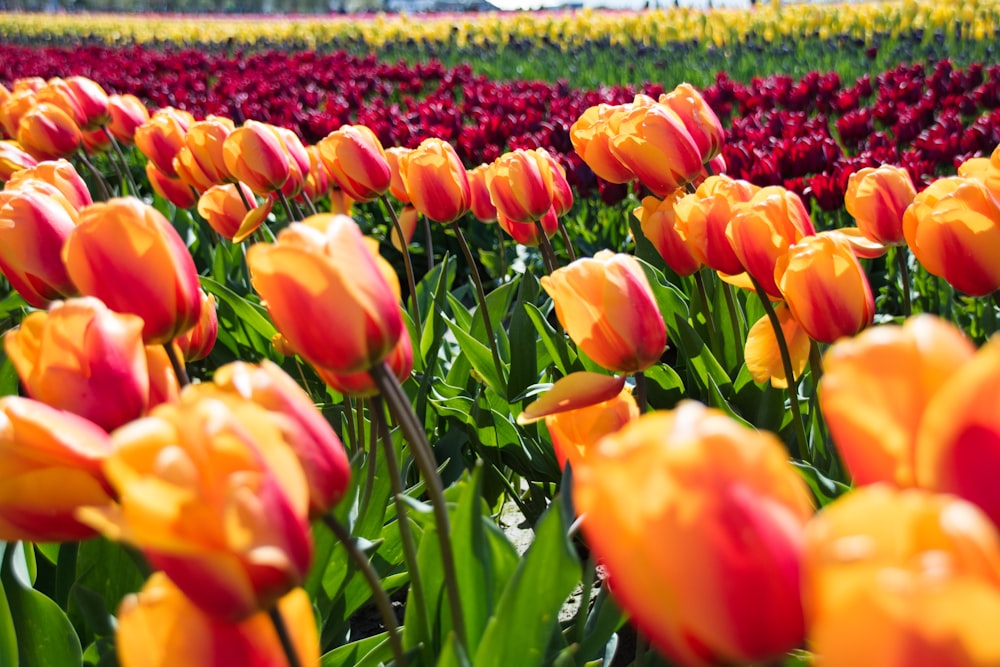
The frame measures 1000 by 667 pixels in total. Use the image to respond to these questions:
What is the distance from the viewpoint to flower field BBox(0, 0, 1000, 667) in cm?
46

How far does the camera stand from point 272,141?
2.05 metres

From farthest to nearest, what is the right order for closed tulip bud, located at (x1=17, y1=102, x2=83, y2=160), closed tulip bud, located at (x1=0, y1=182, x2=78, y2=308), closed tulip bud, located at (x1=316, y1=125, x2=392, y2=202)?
1. closed tulip bud, located at (x1=17, y1=102, x2=83, y2=160)
2. closed tulip bud, located at (x1=316, y1=125, x2=392, y2=202)
3. closed tulip bud, located at (x1=0, y1=182, x2=78, y2=308)

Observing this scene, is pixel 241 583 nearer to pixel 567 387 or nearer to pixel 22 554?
pixel 567 387

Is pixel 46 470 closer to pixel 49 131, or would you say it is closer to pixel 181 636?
pixel 181 636

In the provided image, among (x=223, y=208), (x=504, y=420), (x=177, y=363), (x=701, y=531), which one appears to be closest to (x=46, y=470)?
(x=177, y=363)

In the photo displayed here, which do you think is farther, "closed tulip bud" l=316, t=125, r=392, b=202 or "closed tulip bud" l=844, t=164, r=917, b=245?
"closed tulip bud" l=316, t=125, r=392, b=202

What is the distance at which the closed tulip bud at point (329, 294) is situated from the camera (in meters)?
0.75

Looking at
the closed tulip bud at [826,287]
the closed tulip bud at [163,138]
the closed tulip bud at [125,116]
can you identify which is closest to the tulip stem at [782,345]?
the closed tulip bud at [826,287]

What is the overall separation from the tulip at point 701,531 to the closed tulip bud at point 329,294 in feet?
1.14

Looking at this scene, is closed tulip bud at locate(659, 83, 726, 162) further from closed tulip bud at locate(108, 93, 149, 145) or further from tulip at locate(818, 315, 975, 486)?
closed tulip bud at locate(108, 93, 149, 145)

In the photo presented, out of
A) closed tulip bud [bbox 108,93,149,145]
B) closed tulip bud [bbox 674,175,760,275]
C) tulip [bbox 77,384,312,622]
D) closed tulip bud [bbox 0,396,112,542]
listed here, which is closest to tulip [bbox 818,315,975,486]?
tulip [bbox 77,384,312,622]

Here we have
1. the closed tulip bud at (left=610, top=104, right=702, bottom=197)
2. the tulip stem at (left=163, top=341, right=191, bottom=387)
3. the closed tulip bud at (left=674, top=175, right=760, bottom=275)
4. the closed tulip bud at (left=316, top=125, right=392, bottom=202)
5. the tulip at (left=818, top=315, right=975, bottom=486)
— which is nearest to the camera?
the tulip at (left=818, top=315, right=975, bottom=486)

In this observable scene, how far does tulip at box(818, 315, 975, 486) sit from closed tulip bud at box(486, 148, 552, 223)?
1.29 metres

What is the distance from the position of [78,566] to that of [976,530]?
1178mm
